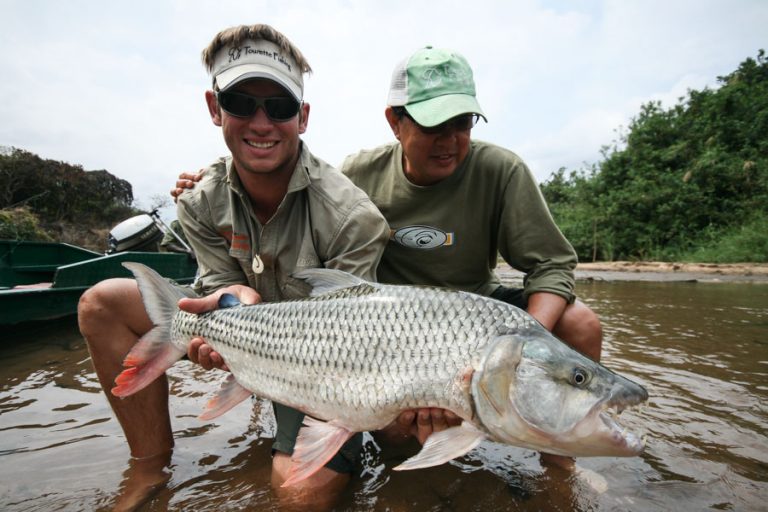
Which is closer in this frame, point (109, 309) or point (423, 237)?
point (109, 309)

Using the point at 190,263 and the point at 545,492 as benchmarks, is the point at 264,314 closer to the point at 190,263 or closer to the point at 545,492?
the point at 545,492

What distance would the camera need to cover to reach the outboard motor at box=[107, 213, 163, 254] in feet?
22.7

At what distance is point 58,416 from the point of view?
10.5ft

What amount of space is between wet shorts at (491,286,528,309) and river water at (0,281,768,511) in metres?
0.92

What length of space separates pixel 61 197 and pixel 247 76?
28.3 meters

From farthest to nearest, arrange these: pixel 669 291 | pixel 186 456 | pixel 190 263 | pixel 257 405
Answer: pixel 669 291 → pixel 190 263 → pixel 257 405 → pixel 186 456

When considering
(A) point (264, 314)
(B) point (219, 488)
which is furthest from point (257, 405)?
(A) point (264, 314)

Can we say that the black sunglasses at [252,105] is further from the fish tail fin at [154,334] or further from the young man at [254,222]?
the fish tail fin at [154,334]

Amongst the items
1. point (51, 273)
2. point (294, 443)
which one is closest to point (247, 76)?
point (294, 443)

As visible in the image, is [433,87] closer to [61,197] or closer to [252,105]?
[252,105]

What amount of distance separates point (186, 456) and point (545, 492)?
1989 mm

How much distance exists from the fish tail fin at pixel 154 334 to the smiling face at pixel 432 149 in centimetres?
165

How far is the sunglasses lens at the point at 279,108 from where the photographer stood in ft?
8.95

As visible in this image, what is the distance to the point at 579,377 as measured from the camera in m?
1.73
